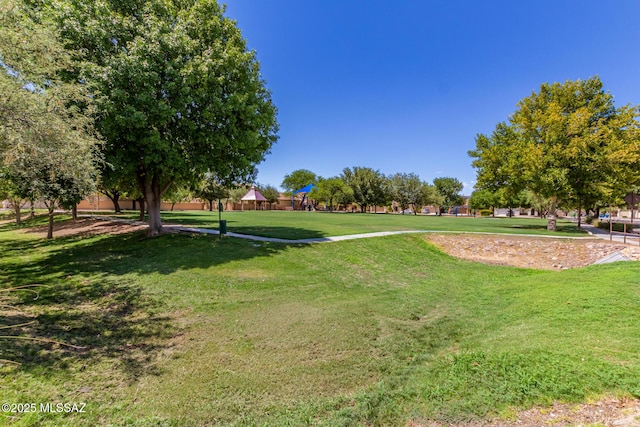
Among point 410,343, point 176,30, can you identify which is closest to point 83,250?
point 176,30

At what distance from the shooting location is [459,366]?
413 cm

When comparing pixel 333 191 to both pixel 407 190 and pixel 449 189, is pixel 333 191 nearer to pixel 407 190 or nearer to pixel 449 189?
pixel 407 190

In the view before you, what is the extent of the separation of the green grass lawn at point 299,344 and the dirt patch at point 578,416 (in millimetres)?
136

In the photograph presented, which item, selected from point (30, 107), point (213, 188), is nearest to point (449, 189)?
point (213, 188)

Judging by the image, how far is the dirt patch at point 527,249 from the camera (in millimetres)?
13938

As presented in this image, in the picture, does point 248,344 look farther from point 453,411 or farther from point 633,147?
point 633,147

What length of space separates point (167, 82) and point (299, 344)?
10.1 metres

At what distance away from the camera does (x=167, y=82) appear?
10.4 m

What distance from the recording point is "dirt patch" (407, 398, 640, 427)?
2699mm

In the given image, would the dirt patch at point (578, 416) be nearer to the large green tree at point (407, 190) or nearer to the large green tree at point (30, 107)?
the large green tree at point (30, 107)

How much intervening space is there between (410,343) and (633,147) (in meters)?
24.2

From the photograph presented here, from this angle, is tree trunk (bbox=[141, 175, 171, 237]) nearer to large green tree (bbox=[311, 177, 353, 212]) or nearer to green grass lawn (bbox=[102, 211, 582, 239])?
green grass lawn (bbox=[102, 211, 582, 239])

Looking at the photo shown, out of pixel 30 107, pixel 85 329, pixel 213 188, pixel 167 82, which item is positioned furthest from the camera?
pixel 213 188

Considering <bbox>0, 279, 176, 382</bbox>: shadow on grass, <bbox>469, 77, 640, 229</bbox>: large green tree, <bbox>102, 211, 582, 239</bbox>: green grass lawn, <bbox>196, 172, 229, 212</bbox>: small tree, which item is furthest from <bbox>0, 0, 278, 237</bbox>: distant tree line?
<bbox>469, 77, 640, 229</bbox>: large green tree
